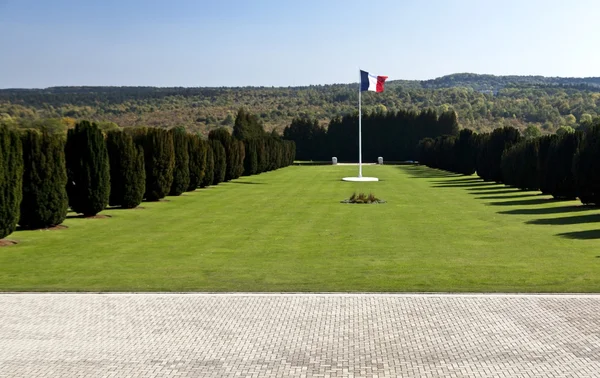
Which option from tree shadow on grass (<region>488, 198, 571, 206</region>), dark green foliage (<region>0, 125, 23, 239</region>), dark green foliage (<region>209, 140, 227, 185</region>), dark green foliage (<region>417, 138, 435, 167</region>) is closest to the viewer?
dark green foliage (<region>0, 125, 23, 239</region>)

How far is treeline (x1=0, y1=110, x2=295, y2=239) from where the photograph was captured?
18.0 m

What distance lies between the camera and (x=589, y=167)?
947 inches

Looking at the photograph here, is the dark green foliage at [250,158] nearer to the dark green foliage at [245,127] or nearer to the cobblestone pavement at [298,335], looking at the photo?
the dark green foliage at [245,127]

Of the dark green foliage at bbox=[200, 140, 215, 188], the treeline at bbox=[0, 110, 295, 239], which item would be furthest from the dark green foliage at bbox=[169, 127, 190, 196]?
the dark green foliage at bbox=[200, 140, 215, 188]

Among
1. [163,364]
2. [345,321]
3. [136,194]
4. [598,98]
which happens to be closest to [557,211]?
[136,194]

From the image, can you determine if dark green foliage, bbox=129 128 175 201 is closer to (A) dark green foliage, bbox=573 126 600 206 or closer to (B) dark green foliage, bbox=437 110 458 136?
(A) dark green foliage, bbox=573 126 600 206

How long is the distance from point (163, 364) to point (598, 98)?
16177cm

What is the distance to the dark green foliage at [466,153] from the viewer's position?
54.3 meters

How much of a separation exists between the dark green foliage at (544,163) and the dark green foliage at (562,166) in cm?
22

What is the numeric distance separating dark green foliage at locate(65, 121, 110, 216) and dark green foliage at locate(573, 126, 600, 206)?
1549 cm

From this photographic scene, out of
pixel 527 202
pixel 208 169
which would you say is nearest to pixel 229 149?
pixel 208 169

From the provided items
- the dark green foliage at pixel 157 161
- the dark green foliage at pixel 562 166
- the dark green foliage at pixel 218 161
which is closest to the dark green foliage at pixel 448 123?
the dark green foliage at pixel 218 161

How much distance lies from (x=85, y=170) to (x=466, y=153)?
3812 centimetres

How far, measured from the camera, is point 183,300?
1047 centimetres
